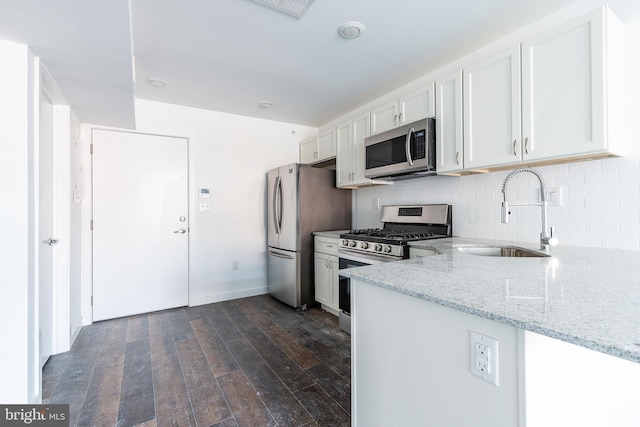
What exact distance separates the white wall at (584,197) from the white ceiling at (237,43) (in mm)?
652

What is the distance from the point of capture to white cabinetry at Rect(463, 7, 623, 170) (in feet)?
5.29

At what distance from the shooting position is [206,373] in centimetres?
213

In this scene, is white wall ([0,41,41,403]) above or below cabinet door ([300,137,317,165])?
below

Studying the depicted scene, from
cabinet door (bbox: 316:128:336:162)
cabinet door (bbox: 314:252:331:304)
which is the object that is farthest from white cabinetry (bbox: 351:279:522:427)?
cabinet door (bbox: 316:128:336:162)

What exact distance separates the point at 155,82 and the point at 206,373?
2697mm

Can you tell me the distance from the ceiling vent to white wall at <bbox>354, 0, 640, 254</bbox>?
173 centimetres

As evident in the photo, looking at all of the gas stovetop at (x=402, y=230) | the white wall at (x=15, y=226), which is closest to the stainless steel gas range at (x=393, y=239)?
the gas stovetop at (x=402, y=230)

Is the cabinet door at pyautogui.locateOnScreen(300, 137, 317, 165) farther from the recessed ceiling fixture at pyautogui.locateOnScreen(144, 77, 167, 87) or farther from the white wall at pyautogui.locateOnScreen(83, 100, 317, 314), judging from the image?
the recessed ceiling fixture at pyautogui.locateOnScreen(144, 77, 167, 87)

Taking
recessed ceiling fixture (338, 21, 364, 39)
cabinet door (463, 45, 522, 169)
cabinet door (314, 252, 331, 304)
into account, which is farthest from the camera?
cabinet door (314, 252, 331, 304)

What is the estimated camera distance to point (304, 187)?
11.7 ft

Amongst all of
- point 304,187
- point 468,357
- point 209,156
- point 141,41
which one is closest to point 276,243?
point 304,187

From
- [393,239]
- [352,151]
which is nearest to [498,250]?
[393,239]

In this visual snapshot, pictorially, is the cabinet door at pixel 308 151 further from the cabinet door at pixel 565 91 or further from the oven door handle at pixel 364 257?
the cabinet door at pixel 565 91

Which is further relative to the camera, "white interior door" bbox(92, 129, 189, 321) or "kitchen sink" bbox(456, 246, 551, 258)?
Result: "white interior door" bbox(92, 129, 189, 321)
